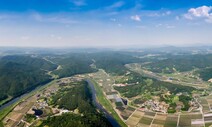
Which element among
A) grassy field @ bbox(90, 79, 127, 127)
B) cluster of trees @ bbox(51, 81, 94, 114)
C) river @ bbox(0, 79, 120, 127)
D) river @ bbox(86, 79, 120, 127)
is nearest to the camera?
river @ bbox(86, 79, 120, 127)

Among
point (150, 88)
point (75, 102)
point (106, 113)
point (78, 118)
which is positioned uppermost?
point (78, 118)

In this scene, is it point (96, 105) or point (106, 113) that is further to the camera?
point (96, 105)

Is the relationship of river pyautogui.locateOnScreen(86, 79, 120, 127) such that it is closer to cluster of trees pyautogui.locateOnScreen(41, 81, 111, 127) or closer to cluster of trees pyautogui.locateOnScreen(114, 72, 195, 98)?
cluster of trees pyautogui.locateOnScreen(41, 81, 111, 127)

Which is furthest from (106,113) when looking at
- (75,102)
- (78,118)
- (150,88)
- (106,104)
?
(150,88)

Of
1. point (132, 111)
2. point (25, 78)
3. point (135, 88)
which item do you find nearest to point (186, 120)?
point (132, 111)

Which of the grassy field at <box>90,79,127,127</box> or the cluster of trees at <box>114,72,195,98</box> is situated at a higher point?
the cluster of trees at <box>114,72,195,98</box>

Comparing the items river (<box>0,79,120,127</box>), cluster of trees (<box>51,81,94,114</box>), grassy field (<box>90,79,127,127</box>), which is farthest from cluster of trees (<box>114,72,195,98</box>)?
cluster of trees (<box>51,81,94,114</box>)

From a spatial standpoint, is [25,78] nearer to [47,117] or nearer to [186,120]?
[47,117]

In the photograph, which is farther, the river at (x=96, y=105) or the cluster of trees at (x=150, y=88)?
the cluster of trees at (x=150, y=88)

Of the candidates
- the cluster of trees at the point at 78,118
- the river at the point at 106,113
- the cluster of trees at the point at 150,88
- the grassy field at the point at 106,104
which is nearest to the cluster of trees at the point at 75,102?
the cluster of trees at the point at 78,118

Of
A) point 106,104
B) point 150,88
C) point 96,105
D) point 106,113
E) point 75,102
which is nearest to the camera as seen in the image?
point 106,113

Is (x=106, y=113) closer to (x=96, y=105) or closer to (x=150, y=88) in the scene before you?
(x=96, y=105)

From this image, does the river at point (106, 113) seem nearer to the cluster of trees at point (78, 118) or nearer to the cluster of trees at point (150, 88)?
the cluster of trees at point (78, 118)
